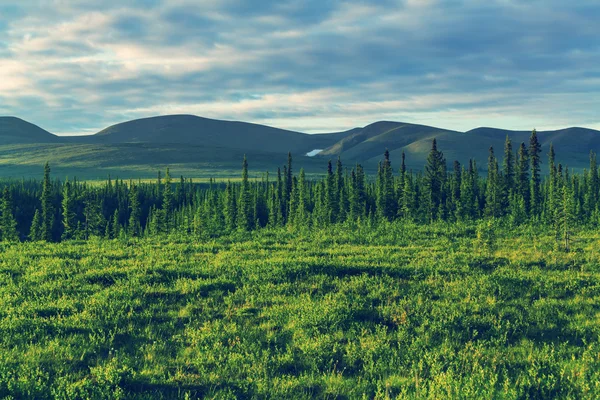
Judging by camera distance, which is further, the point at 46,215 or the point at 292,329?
the point at 46,215

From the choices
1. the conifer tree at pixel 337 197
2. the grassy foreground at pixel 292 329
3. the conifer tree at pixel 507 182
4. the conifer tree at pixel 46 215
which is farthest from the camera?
the conifer tree at pixel 337 197

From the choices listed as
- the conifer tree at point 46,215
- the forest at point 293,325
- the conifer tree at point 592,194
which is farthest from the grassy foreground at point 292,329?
the conifer tree at point 46,215

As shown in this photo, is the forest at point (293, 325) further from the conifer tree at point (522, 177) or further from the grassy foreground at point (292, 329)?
the conifer tree at point (522, 177)

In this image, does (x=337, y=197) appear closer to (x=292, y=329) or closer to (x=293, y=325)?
(x=293, y=325)

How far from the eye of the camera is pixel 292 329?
10891 millimetres

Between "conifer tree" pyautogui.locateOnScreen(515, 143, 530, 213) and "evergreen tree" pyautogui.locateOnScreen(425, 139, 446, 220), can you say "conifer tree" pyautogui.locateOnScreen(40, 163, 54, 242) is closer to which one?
"evergreen tree" pyautogui.locateOnScreen(425, 139, 446, 220)

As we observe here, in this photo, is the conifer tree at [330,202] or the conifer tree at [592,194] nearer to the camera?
the conifer tree at [592,194]

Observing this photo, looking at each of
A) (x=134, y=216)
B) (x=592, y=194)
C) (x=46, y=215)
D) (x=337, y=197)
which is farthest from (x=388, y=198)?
(x=46, y=215)

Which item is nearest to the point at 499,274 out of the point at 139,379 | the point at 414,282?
the point at 414,282

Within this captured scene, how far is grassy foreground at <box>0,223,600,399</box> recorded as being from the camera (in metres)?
8.25

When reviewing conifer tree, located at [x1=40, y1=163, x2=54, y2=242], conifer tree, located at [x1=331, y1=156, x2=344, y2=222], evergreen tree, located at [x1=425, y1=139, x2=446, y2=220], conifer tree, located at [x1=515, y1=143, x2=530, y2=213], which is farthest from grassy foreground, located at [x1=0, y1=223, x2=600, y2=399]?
conifer tree, located at [x1=515, y1=143, x2=530, y2=213]

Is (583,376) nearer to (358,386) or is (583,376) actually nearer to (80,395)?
(358,386)

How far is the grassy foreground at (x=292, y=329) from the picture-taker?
27.1 ft

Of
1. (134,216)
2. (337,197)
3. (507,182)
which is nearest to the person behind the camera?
(507,182)
